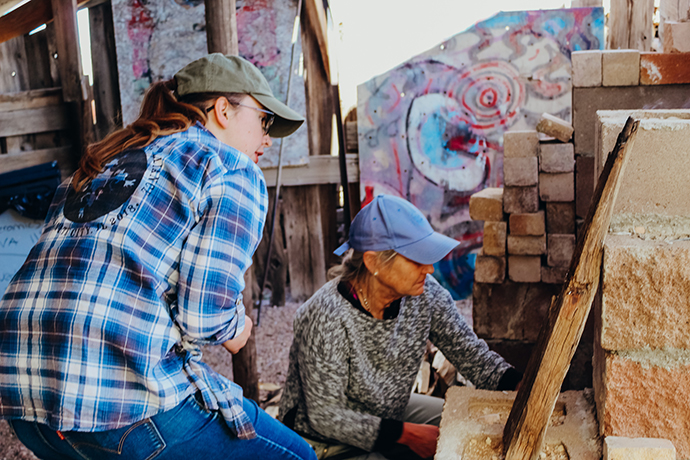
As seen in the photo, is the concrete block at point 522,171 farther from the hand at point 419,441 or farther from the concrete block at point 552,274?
the hand at point 419,441

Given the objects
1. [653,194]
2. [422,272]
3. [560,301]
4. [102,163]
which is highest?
[102,163]

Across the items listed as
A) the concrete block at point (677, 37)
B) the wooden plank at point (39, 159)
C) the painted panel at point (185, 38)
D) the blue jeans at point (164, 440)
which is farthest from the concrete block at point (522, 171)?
the wooden plank at point (39, 159)

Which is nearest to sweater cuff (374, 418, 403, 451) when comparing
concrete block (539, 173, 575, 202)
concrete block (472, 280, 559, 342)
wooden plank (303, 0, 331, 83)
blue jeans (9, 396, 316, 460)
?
blue jeans (9, 396, 316, 460)

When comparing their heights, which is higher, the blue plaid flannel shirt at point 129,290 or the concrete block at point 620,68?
the concrete block at point 620,68

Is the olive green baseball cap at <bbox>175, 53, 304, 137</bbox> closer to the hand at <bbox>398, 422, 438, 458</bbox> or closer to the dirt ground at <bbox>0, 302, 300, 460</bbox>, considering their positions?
the hand at <bbox>398, 422, 438, 458</bbox>

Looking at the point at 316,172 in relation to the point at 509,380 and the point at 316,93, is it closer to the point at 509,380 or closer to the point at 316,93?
the point at 316,93

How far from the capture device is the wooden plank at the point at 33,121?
4375 millimetres

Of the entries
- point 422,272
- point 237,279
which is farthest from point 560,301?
point 422,272

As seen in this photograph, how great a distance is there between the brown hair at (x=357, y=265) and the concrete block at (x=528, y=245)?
121cm

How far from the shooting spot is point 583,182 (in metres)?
3.17

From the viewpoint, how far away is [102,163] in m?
1.59

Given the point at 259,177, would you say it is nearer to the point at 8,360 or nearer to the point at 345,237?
the point at 8,360

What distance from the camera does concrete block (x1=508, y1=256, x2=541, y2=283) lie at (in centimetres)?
324

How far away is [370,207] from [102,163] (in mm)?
967
